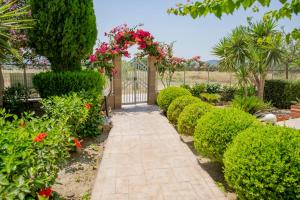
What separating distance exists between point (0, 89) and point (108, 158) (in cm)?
408

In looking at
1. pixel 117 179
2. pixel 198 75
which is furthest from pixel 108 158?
pixel 198 75

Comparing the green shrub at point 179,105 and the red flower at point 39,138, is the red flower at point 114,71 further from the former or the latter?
the red flower at point 39,138

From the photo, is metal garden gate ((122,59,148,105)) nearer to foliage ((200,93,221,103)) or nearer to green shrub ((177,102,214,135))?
Result: foliage ((200,93,221,103))

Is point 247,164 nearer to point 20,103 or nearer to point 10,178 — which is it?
point 10,178

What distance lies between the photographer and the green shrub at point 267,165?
8.98 ft

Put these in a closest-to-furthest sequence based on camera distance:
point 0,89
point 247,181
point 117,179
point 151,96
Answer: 1. point 247,181
2. point 117,179
3. point 0,89
4. point 151,96

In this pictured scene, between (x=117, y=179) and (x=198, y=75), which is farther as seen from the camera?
(x=198, y=75)

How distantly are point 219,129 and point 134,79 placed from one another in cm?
788

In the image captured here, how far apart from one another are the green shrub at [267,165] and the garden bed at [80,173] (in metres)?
2.24

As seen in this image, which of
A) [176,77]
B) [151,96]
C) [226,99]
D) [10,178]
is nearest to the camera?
[10,178]

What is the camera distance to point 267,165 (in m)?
2.84

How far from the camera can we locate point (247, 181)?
116 inches

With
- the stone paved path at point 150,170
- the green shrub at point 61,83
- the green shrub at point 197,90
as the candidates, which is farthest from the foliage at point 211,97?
the green shrub at point 61,83

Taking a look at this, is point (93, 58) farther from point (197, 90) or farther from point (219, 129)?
point (219, 129)
